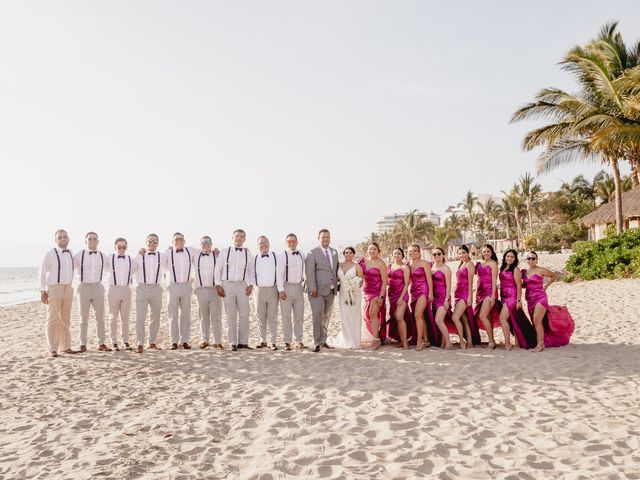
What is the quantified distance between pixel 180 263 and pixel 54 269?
75.6 inches

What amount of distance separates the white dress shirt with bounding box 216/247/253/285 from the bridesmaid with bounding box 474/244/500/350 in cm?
370

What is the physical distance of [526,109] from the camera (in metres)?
18.8

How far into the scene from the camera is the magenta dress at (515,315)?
24.9ft

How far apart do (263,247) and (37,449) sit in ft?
14.5

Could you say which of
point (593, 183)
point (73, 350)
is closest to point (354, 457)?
point (73, 350)

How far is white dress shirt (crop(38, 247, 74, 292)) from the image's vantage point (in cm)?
766

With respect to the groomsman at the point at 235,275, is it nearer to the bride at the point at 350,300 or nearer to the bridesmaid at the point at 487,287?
the bride at the point at 350,300

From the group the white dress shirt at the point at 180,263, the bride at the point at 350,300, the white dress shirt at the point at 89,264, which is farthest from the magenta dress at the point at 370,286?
the white dress shirt at the point at 89,264

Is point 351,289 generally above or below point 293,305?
above

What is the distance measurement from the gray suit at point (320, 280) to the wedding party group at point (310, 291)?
0.02 metres

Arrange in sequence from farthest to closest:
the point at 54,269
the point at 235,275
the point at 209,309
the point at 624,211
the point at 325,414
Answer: the point at 624,211 < the point at 209,309 < the point at 235,275 < the point at 54,269 < the point at 325,414

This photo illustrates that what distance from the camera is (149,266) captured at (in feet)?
26.6

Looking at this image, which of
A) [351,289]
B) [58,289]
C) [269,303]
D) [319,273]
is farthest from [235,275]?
[58,289]

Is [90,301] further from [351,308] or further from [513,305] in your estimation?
[513,305]
